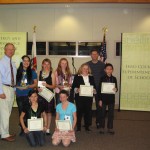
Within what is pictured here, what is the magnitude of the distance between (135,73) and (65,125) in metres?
3.74

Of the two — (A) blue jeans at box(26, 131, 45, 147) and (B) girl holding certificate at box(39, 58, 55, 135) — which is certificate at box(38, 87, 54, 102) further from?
(A) blue jeans at box(26, 131, 45, 147)

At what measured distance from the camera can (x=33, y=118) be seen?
3.99 meters

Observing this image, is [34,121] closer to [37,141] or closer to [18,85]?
[37,141]

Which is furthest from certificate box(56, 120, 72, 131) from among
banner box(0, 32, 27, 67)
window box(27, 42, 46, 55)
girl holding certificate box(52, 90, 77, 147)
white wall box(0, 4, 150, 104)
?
window box(27, 42, 46, 55)

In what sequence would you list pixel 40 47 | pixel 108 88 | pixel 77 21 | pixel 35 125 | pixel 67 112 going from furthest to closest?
1. pixel 40 47
2. pixel 77 21
3. pixel 108 88
4. pixel 67 112
5. pixel 35 125

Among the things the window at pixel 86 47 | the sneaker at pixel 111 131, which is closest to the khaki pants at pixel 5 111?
the sneaker at pixel 111 131

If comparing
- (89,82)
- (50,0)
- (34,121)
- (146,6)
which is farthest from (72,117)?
(146,6)

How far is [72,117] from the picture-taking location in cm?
412

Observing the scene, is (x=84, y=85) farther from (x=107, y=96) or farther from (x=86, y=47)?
(x=86, y=47)

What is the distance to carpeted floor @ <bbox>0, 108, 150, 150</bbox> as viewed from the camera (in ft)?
12.9

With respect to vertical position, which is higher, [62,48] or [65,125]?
[62,48]

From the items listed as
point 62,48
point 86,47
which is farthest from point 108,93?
point 62,48

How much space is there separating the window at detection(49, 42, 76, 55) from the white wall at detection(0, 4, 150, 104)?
161 millimetres

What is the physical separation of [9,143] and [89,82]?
185cm
